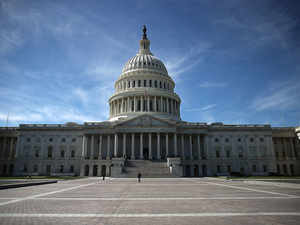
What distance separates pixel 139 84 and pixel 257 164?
164 ft

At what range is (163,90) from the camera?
297ft

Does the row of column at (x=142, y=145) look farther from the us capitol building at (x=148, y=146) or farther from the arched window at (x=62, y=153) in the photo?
the arched window at (x=62, y=153)

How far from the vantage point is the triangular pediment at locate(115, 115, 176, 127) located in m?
70.8

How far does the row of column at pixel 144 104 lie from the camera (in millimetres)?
85562

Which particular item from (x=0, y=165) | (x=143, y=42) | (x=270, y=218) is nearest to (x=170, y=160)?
(x=270, y=218)

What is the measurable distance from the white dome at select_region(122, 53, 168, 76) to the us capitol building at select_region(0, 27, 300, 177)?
77.6 feet

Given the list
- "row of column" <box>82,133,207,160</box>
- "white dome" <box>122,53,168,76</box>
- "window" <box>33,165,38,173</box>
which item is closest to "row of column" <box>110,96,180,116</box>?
"white dome" <box>122,53,168,76</box>

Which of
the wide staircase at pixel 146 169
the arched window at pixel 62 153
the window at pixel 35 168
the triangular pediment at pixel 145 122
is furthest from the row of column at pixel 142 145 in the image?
the window at pixel 35 168

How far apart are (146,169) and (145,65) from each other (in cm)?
5077

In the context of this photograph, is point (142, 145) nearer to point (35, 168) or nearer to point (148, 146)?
point (148, 146)

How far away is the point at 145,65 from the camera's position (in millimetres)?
95938

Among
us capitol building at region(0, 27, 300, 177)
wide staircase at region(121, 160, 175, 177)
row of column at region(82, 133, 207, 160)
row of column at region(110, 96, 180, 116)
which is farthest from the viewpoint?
row of column at region(110, 96, 180, 116)

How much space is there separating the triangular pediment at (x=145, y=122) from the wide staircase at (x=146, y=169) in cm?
1223

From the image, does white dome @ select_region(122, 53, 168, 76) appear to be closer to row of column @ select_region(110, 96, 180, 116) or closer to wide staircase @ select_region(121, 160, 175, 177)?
row of column @ select_region(110, 96, 180, 116)
